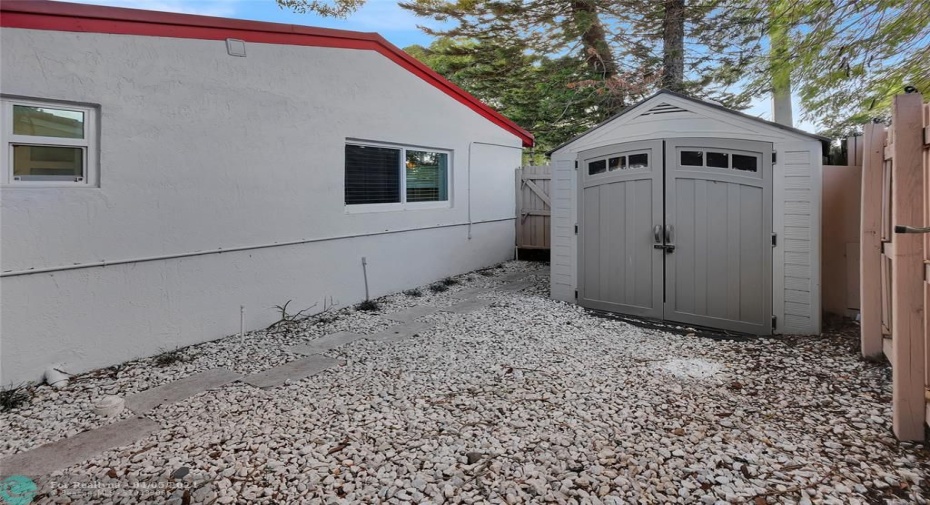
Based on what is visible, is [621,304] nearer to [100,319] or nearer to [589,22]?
[100,319]

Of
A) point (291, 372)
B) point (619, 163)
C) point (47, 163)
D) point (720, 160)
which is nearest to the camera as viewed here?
point (47, 163)

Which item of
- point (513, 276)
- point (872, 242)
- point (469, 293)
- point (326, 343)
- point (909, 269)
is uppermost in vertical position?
point (872, 242)

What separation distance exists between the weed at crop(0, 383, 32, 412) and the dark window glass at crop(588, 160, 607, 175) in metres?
5.58

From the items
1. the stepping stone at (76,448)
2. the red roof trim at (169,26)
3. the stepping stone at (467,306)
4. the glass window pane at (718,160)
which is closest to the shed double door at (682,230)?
the glass window pane at (718,160)

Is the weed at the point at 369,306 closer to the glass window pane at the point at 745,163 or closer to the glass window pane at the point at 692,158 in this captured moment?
the glass window pane at the point at 692,158

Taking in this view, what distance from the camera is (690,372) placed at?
12.2 ft

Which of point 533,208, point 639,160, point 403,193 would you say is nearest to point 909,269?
point 639,160

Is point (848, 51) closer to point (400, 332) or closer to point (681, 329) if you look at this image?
point (681, 329)

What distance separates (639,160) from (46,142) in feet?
17.7

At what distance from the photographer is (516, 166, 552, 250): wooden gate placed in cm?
952

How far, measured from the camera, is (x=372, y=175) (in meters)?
6.45

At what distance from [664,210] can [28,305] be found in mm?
5659

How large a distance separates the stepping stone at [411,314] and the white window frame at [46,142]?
308 centimetres

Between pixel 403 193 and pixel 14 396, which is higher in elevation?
pixel 403 193
